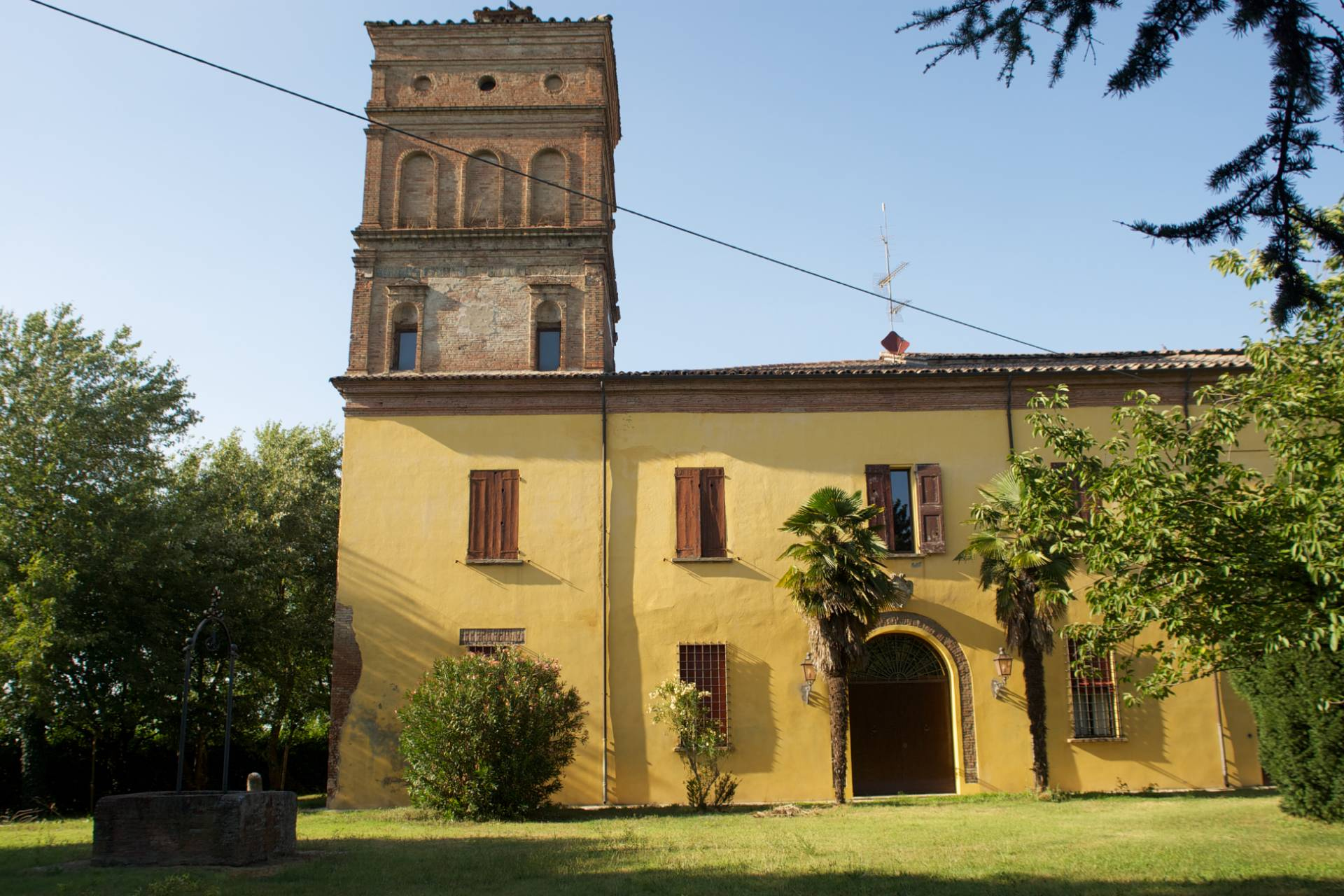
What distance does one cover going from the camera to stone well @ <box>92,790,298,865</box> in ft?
36.0

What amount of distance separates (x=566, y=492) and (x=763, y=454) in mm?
3841

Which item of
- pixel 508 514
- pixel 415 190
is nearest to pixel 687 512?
pixel 508 514

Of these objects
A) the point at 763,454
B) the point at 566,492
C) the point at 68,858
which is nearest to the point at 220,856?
the point at 68,858

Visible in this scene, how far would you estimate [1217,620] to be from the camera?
9.25 metres

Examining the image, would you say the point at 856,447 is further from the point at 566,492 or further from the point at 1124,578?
the point at 1124,578

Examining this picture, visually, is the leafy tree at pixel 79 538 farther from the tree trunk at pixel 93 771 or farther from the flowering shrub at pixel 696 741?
the flowering shrub at pixel 696 741

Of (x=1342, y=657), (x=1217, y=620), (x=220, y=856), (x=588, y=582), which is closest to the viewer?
(x=1217, y=620)

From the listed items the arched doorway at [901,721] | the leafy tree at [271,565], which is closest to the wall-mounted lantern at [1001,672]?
the arched doorway at [901,721]

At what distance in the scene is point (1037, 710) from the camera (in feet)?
59.9

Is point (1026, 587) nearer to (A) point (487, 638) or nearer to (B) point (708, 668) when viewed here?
(B) point (708, 668)

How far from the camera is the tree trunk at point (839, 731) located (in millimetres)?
17969

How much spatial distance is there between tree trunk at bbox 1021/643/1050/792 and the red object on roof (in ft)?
27.2

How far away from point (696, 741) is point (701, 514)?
4282 mm

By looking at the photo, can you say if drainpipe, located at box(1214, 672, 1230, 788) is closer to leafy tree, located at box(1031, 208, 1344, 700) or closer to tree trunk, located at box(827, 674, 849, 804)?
tree trunk, located at box(827, 674, 849, 804)
